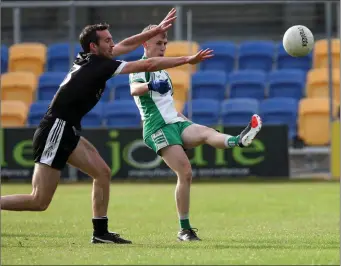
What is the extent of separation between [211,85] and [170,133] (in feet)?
48.2

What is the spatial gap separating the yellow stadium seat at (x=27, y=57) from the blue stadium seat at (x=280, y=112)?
6410mm

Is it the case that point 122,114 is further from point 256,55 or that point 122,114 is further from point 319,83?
point 319,83

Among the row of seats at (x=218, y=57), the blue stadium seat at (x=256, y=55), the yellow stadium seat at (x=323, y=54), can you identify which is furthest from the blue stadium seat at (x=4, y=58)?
the yellow stadium seat at (x=323, y=54)

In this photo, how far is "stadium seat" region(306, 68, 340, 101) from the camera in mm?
24891

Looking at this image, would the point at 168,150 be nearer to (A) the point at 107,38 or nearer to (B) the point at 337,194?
(A) the point at 107,38

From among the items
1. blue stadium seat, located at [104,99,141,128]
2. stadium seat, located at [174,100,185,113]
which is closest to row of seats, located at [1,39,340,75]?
stadium seat, located at [174,100,185,113]

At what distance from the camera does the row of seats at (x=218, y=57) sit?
2658 cm

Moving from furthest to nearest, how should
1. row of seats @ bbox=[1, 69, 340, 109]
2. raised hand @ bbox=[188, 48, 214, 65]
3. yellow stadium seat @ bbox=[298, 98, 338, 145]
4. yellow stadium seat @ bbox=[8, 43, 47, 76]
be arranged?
yellow stadium seat @ bbox=[8, 43, 47, 76] → row of seats @ bbox=[1, 69, 340, 109] → yellow stadium seat @ bbox=[298, 98, 338, 145] → raised hand @ bbox=[188, 48, 214, 65]

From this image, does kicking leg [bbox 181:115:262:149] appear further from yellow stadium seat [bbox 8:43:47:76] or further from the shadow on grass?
yellow stadium seat [bbox 8:43:47:76]

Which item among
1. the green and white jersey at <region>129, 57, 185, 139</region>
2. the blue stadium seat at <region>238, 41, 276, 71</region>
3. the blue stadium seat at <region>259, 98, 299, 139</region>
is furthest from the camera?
the blue stadium seat at <region>238, 41, 276, 71</region>

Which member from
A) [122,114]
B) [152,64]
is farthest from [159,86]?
[122,114]

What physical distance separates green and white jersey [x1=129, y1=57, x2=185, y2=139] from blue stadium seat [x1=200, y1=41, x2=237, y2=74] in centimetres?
1516

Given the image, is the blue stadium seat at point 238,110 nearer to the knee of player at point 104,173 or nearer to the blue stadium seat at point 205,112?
the blue stadium seat at point 205,112

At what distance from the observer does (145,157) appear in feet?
75.3
